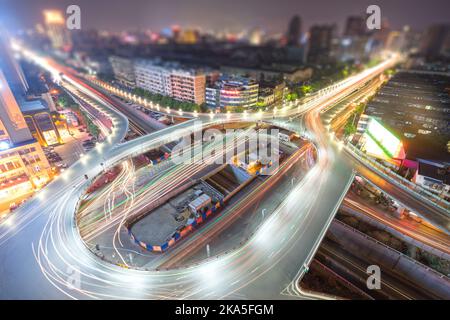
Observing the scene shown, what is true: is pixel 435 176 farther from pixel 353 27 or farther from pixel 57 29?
pixel 57 29

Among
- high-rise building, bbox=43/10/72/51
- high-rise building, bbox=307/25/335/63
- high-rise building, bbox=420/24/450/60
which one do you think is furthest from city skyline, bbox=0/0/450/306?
high-rise building, bbox=43/10/72/51

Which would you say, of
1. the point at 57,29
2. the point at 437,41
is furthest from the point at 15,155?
the point at 57,29

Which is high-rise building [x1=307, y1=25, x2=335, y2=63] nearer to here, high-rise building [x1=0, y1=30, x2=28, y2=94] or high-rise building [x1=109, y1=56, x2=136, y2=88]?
high-rise building [x1=109, y1=56, x2=136, y2=88]

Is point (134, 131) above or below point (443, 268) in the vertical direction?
above

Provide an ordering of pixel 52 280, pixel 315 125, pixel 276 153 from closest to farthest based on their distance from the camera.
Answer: pixel 52 280 < pixel 276 153 < pixel 315 125
